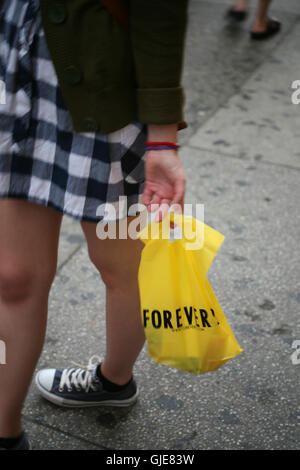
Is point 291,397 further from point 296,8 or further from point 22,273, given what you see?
point 296,8

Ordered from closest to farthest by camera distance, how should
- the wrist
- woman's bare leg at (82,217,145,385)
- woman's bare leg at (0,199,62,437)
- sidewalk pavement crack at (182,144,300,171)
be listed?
the wrist
woman's bare leg at (0,199,62,437)
woman's bare leg at (82,217,145,385)
sidewalk pavement crack at (182,144,300,171)

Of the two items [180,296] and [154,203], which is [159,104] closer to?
[154,203]

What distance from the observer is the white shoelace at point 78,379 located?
2166 mm

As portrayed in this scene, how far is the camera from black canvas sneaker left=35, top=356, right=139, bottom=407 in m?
2.16

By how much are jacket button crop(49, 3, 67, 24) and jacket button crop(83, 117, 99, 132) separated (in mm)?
221

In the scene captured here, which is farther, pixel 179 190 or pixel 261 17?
pixel 261 17

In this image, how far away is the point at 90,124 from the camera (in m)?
1.46

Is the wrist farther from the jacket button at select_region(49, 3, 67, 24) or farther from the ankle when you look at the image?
the ankle

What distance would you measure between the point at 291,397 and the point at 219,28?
15.6 feet

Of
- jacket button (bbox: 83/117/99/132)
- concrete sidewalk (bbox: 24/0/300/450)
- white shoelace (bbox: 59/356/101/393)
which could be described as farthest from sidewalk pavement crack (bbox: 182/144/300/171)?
jacket button (bbox: 83/117/99/132)

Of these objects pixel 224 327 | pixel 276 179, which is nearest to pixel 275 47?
pixel 276 179

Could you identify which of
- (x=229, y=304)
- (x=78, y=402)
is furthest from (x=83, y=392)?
(x=229, y=304)

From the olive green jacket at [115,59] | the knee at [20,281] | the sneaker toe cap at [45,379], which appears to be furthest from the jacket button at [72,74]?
the sneaker toe cap at [45,379]

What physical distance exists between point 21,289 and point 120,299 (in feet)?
1.11
